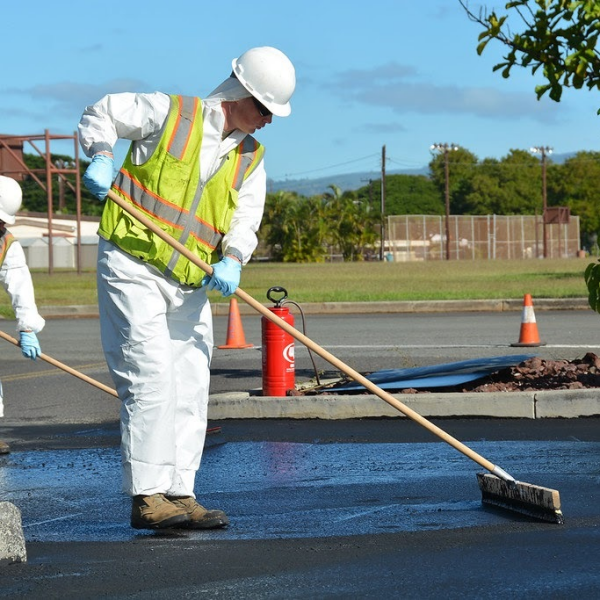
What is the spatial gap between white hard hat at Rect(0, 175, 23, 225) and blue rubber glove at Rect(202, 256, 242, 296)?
2265 mm

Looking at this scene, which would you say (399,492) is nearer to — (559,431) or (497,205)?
(559,431)

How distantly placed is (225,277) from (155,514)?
41.0 inches

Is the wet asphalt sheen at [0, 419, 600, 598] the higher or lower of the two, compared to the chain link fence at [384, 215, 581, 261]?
lower

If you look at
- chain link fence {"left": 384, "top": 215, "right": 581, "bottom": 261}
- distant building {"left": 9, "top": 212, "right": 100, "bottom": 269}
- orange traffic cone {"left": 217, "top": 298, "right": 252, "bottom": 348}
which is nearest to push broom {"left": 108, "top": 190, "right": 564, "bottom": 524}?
orange traffic cone {"left": 217, "top": 298, "right": 252, "bottom": 348}

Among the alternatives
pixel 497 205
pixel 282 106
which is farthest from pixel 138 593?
pixel 497 205

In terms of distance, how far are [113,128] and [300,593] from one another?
6.96 feet

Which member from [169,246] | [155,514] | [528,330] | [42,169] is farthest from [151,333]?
[42,169]

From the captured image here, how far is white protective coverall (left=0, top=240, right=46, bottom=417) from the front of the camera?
733 centimetres

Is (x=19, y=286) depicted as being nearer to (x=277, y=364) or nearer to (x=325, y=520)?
(x=277, y=364)

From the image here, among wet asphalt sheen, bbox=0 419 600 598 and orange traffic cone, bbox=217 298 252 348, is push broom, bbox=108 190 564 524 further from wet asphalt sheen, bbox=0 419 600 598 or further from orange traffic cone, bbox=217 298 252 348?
orange traffic cone, bbox=217 298 252 348

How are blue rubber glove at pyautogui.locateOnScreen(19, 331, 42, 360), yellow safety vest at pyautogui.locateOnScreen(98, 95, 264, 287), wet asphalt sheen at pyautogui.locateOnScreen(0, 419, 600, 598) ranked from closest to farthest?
wet asphalt sheen at pyautogui.locateOnScreen(0, 419, 600, 598) < yellow safety vest at pyautogui.locateOnScreen(98, 95, 264, 287) < blue rubber glove at pyautogui.locateOnScreen(19, 331, 42, 360)

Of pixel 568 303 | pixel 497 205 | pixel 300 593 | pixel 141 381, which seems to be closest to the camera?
pixel 300 593

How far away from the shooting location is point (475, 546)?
4.47 m

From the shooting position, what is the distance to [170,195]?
200 inches
